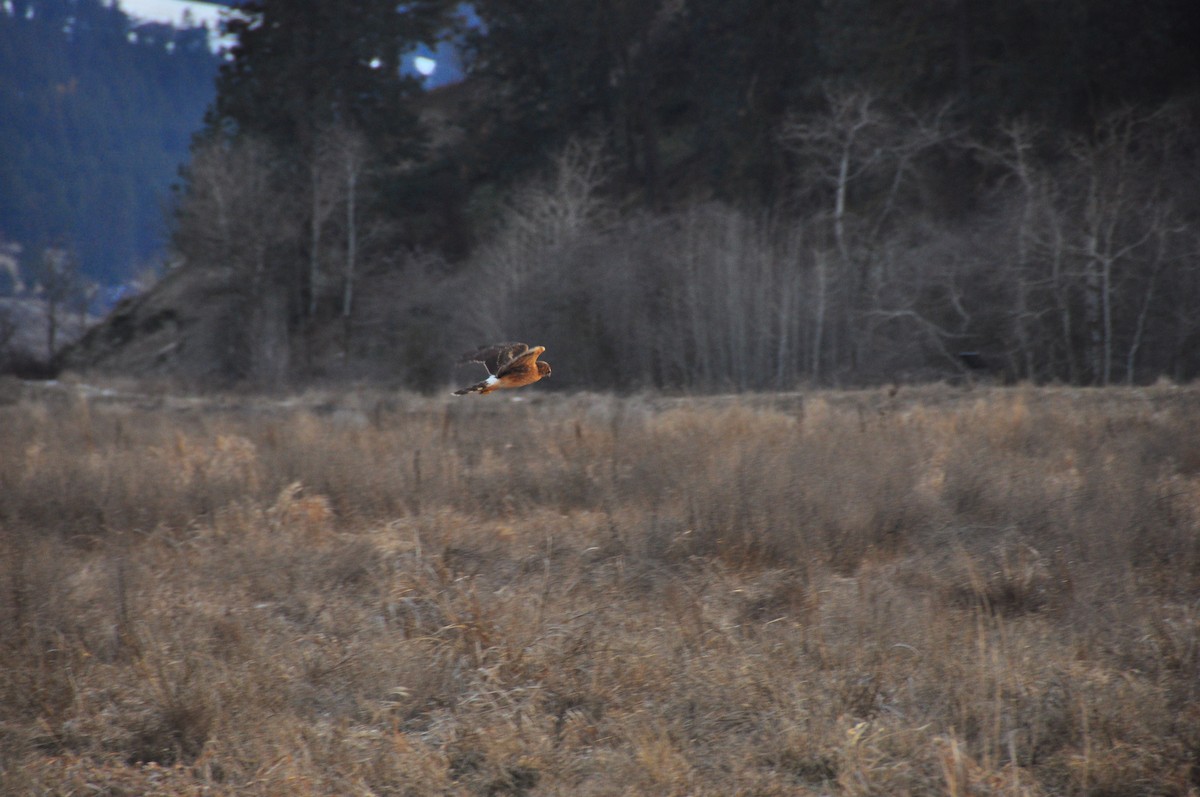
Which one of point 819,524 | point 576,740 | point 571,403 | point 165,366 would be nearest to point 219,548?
point 576,740

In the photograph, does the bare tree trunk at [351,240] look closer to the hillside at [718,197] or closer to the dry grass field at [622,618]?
the hillside at [718,197]

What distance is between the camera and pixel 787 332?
2164cm

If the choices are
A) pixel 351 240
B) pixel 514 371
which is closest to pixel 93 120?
pixel 351 240

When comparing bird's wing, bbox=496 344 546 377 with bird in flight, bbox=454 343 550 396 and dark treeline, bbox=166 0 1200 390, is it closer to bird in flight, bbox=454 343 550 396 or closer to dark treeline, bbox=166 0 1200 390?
bird in flight, bbox=454 343 550 396

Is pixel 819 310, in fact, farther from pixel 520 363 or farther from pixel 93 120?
pixel 93 120

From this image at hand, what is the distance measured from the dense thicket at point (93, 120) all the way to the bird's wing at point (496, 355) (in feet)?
218

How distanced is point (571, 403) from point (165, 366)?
29802 millimetres

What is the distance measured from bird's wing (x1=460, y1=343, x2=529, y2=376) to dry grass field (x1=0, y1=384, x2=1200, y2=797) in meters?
1.73

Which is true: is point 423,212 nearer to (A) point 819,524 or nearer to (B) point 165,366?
(B) point 165,366

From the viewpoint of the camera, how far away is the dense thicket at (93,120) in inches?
2500

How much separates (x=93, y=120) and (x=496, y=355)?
77094mm

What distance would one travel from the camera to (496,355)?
349 cm

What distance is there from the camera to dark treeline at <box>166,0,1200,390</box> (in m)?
19.6

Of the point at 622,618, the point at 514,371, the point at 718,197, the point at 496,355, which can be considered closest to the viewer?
the point at 514,371
